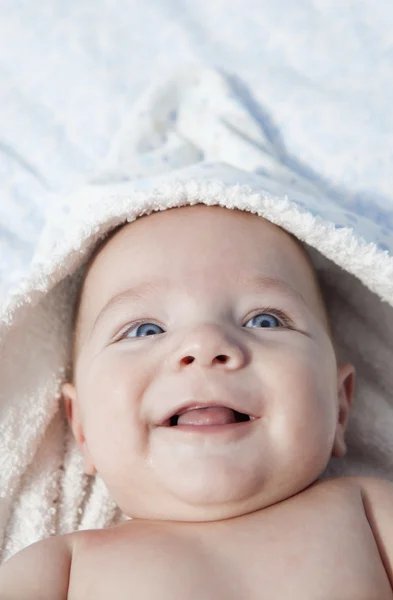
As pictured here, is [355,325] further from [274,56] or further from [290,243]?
[274,56]

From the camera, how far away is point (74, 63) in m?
1.76

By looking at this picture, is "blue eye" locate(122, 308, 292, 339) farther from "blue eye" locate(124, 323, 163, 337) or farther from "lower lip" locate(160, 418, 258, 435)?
"lower lip" locate(160, 418, 258, 435)

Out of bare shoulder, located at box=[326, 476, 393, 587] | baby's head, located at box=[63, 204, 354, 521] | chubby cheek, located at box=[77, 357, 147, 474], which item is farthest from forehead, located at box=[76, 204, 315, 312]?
bare shoulder, located at box=[326, 476, 393, 587]

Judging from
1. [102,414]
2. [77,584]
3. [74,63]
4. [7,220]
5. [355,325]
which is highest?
[74,63]

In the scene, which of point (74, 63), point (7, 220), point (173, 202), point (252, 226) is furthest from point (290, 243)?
point (74, 63)

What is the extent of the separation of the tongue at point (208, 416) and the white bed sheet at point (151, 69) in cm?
66

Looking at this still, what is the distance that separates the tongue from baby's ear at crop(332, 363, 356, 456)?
26 cm

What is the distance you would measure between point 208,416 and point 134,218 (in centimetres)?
37

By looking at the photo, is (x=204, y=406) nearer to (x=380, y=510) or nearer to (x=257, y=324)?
(x=257, y=324)

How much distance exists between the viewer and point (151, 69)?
1752 millimetres

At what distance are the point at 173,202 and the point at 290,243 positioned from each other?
206 mm

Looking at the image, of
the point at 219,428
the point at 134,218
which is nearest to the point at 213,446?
the point at 219,428

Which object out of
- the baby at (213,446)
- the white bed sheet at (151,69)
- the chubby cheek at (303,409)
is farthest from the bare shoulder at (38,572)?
the white bed sheet at (151,69)

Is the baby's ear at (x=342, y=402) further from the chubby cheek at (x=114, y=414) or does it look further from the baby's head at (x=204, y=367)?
the chubby cheek at (x=114, y=414)
